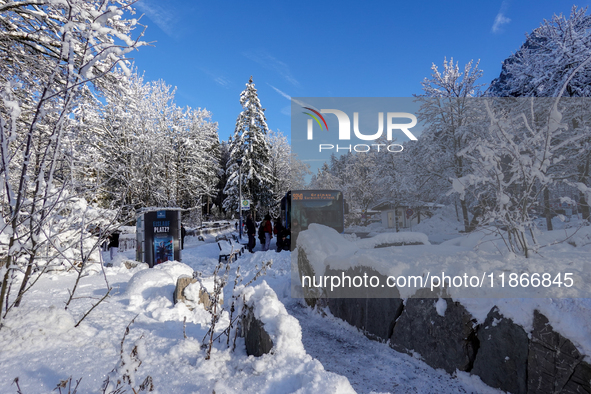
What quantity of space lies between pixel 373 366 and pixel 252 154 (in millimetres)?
28521

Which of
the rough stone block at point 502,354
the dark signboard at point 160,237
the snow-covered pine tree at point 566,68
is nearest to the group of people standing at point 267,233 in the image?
the dark signboard at point 160,237

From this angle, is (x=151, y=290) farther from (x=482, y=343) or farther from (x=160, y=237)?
(x=160, y=237)

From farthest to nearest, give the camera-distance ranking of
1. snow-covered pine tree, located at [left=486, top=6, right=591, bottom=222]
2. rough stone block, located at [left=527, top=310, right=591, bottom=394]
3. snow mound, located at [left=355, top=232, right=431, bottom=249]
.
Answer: snow-covered pine tree, located at [left=486, top=6, right=591, bottom=222] → snow mound, located at [left=355, top=232, right=431, bottom=249] → rough stone block, located at [left=527, top=310, right=591, bottom=394]

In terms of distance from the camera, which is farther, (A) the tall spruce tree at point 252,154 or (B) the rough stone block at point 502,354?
(A) the tall spruce tree at point 252,154

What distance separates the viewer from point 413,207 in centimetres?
2227

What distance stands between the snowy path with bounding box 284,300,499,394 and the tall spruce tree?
2639cm

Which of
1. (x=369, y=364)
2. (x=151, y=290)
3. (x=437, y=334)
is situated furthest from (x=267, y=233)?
(x=437, y=334)

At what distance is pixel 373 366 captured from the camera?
3.79 metres

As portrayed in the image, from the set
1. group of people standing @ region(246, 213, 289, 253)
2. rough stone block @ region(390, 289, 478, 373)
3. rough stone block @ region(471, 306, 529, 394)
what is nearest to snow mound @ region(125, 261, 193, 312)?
rough stone block @ region(390, 289, 478, 373)

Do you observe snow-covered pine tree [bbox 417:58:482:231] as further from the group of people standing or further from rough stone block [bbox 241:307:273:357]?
rough stone block [bbox 241:307:273:357]

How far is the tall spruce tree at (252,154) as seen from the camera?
30.6m

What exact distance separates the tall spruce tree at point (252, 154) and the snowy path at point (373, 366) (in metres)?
26.4

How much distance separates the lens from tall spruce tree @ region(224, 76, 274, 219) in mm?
30625

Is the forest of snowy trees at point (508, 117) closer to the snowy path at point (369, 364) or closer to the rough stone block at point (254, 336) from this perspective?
the snowy path at point (369, 364)
